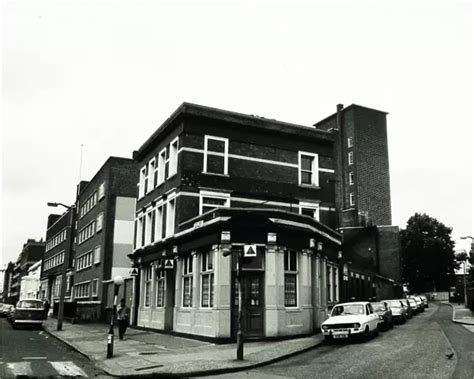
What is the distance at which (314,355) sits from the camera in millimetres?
16203

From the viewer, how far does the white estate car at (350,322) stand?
18844mm

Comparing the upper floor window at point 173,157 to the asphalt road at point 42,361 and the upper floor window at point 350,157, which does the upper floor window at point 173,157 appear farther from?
the upper floor window at point 350,157

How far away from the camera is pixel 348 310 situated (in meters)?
20.6

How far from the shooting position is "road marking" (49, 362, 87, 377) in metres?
13.0

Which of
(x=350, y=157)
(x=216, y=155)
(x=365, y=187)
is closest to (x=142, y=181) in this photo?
(x=216, y=155)

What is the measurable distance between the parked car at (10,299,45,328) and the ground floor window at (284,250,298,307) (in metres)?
18.6

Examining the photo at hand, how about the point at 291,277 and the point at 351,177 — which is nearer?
the point at 291,277

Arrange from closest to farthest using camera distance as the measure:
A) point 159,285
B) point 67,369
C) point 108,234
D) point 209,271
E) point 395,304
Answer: point 67,369 → point 209,271 → point 159,285 → point 395,304 → point 108,234

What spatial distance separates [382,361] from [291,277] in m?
7.69

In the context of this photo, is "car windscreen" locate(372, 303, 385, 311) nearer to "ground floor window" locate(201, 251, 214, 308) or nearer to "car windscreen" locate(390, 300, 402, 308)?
"car windscreen" locate(390, 300, 402, 308)

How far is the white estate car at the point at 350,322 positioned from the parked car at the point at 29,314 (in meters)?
20.4

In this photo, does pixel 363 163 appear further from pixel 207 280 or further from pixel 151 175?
pixel 207 280


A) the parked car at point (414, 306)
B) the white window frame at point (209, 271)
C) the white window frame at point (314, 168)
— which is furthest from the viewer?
the parked car at point (414, 306)

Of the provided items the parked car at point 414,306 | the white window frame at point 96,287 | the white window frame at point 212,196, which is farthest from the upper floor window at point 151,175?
the parked car at point 414,306
